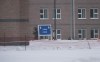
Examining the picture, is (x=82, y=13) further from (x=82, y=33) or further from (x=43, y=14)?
(x=43, y=14)

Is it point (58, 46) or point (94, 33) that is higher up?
point (58, 46)

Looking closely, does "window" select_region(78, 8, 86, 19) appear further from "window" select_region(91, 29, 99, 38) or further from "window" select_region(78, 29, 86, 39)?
"window" select_region(91, 29, 99, 38)

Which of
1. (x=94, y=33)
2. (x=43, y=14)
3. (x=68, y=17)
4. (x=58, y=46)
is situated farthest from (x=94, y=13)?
(x=58, y=46)

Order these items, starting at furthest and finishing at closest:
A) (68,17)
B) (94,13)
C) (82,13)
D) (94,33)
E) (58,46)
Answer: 1. (94,13)
2. (82,13)
3. (94,33)
4. (68,17)
5. (58,46)

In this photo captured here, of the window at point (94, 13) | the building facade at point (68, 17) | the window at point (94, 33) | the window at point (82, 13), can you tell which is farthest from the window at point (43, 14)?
the window at point (94, 33)

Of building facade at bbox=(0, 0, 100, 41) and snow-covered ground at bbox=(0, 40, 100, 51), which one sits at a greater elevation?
building facade at bbox=(0, 0, 100, 41)

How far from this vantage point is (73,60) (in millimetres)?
9320

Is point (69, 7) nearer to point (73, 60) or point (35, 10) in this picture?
point (35, 10)

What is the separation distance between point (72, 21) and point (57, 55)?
33.0 meters

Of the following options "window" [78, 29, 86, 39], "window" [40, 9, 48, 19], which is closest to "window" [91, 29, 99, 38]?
"window" [78, 29, 86, 39]

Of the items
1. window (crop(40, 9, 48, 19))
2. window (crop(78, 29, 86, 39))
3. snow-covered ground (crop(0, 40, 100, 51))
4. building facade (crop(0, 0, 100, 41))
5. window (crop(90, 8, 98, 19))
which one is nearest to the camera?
snow-covered ground (crop(0, 40, 100, 51))

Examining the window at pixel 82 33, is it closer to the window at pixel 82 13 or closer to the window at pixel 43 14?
the window at pixel 82 13

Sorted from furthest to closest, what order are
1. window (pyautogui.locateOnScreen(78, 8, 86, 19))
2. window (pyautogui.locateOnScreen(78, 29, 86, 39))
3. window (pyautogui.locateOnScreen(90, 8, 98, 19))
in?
1. window (pyautogui.locateOnScreen(90, 8, 98, 19))
2. window (pyautogui.locateOnScreen(78, 8, 86, 19))
3. window (pyautogui.locateOnScreen(78, 29, 86, 39))

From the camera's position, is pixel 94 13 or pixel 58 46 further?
pixel 94 13
